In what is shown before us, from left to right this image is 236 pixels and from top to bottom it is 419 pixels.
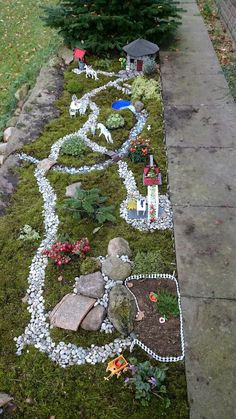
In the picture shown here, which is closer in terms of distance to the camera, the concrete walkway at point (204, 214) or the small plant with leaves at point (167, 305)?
the concrete walkway at point (204, 214)

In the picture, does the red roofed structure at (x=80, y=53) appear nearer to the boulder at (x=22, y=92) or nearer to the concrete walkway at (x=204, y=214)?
the boulder at (x=22, y=92)

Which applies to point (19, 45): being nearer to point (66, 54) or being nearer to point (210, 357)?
point (66, 54)

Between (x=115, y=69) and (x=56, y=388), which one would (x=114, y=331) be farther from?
(x=115, y=69)

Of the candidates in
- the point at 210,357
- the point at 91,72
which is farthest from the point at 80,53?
the point at 210,357

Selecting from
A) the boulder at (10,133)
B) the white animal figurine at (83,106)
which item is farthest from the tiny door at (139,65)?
the boulder at (10,133)

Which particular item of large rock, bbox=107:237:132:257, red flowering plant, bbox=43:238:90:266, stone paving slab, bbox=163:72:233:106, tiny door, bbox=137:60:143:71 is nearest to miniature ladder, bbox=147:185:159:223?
large rock, bbox=107:237:132:257

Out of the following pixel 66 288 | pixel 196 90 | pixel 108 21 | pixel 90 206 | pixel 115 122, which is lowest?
pixel 66 288
